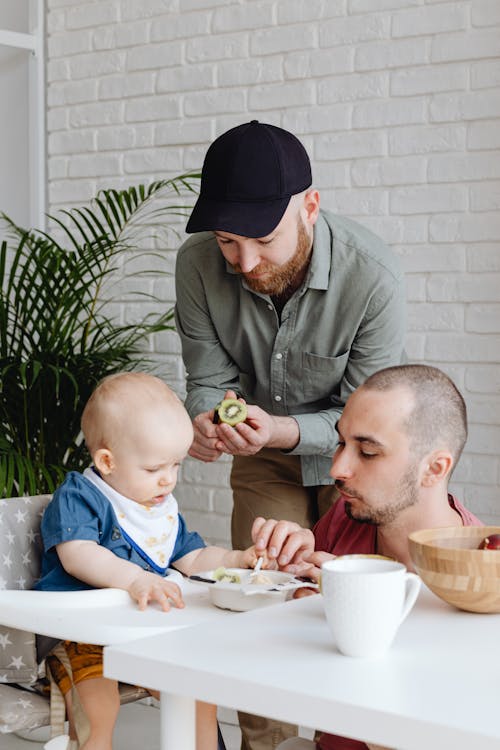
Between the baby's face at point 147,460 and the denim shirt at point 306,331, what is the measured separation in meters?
0.64

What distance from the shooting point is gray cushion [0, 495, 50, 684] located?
199 centimetres

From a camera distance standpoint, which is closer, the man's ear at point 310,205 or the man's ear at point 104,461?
the man's ear at point 104,461

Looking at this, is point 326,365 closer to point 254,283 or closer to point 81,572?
point 254,283

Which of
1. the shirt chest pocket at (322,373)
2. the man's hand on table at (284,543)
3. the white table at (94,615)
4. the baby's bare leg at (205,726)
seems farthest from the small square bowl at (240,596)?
the shirt chest pocket at (322,373)

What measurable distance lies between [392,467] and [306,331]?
1.02m

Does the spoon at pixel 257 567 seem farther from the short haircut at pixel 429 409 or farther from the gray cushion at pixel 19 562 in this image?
the gray cushion at pixel 19 562

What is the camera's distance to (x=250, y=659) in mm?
1214

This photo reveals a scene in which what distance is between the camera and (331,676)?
1.15 m

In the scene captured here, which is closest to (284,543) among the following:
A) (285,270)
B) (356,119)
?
(285,270)

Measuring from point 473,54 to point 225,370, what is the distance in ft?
4.27

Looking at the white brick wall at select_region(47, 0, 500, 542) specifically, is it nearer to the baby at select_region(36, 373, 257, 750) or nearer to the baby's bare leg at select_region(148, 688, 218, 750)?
the baby at select_region(36, 373, 257, 750)

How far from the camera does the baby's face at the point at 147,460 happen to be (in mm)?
2051

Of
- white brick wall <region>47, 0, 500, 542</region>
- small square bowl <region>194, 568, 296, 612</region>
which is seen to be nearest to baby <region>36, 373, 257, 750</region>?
small square bowl <region>194, 568, 296, 612</region>

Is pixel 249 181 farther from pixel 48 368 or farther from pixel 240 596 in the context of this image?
pixel 48 368
